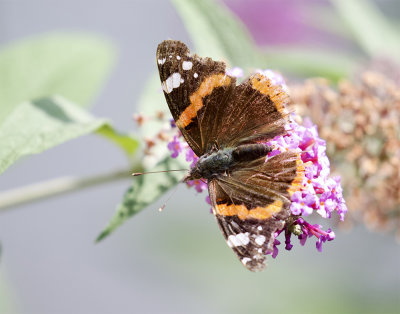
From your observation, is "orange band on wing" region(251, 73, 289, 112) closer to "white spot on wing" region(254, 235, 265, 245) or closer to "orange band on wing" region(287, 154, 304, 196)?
"orange band on wing" region(287, 154, 304, 196)

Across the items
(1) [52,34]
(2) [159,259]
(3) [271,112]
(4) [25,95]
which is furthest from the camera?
(2) [159,259]

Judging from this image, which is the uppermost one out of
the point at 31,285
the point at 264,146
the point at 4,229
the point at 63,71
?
the point at 4,229

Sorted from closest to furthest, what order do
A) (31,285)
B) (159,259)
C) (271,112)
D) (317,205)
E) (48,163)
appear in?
(317,205) < (271,112) < (159,259) < (31,285) < (48,163)

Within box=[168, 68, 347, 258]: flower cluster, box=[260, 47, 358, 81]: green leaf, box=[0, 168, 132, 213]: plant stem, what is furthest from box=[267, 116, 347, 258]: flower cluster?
box=[260, 47, 358, 81]: green leaf

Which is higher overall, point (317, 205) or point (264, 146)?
point (264, 146)

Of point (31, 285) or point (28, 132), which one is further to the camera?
point (31, 285)

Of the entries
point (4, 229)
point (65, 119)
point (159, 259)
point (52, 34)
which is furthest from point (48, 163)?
point (65, 119)

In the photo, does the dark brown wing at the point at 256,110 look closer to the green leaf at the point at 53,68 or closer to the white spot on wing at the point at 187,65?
the white spot on wing at the point at 187,65

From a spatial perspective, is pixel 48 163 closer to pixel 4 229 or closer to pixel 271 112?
pixel 4 229
